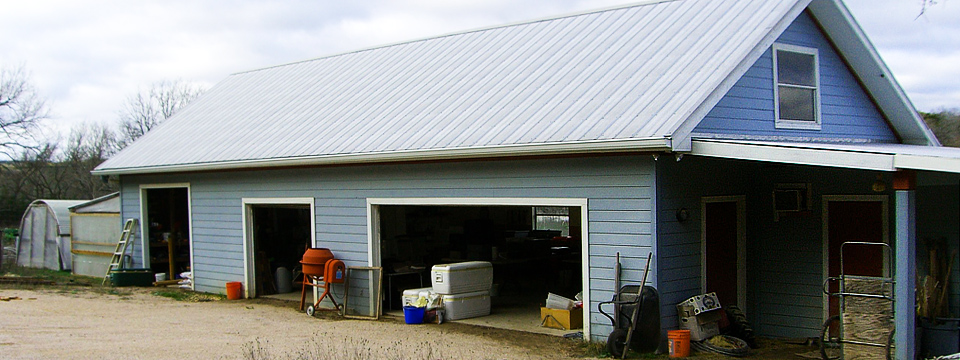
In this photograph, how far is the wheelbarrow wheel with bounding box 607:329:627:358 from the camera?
9.66 metres

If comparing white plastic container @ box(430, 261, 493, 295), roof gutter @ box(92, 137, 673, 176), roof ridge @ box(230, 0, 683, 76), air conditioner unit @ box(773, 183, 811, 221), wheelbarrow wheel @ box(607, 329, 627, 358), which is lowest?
wheelbarrow wheel @ box(607, 329, 627, 358)

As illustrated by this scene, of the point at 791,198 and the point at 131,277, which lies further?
the point at 131,277

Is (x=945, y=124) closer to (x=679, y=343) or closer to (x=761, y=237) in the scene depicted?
(x=761, y=237)

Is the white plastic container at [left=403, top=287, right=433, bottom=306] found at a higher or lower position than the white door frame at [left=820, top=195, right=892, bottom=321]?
lower

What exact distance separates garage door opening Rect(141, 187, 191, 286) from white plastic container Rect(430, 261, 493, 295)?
8210mm

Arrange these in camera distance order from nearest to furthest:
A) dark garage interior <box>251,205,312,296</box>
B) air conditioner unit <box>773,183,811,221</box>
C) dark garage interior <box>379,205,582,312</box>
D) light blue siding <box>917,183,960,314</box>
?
1. light blue siding <box>917,183,960,314</box>
2. air conditioner unit <box>773,183,811,221</box>
3. dark garage interior <box>379,205,582,312</box>
4. dark garage interior <box>251,205,312,296</box>

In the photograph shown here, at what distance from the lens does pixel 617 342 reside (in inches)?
381

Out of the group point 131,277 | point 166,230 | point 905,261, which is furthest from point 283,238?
point 905,261

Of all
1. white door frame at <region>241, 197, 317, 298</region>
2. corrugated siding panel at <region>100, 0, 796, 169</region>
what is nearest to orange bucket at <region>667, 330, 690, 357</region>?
corrugated siding panel at <region>100, 0, 796, 169</region>

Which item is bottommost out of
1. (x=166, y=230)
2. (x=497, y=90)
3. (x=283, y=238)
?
(x=283, y=238)

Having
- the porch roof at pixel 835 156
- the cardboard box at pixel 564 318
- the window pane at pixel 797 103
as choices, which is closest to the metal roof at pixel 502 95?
the porch roof at pixel 835 156

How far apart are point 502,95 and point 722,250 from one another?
409cm

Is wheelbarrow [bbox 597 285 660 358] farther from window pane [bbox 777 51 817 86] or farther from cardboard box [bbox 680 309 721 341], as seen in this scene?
window pane [bbox 777 51 817 86]

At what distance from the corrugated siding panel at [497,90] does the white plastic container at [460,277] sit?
191cm
